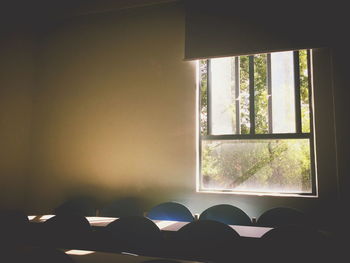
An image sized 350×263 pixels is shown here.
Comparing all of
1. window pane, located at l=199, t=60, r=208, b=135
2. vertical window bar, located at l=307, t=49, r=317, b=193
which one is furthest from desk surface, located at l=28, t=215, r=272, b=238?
window pane, located at l=199, t=60, r=208, b=135

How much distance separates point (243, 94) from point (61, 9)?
2.72m

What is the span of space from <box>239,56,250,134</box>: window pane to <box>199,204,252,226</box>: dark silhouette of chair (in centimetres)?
116

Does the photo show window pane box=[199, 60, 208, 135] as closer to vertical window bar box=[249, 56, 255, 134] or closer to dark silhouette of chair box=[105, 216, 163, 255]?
vertical window bar box=[249, 56, 255, 134]

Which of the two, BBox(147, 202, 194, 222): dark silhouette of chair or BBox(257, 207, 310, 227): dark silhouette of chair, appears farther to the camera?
BBox(147, 202, 194, 222): dark silhouette of chair

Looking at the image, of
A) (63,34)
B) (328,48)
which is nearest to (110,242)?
(328,48)

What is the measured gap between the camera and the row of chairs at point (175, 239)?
5.37ft

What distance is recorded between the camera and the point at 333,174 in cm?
322

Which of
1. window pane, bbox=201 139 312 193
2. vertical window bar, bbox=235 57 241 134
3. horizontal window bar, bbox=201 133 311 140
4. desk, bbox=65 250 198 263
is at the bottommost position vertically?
desk, bbox=65 250 198 263

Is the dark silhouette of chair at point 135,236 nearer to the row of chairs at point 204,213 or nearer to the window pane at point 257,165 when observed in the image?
the row of chairs at point 204,213

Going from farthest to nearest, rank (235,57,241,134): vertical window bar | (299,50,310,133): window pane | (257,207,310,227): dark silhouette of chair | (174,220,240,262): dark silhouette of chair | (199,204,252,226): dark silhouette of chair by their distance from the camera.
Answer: (235,57,241,134): vertical window bar
(299,50,310,133): window pane
(199,204,252,226): dark silhouette of chair
(257,207,310,227): dark silhouette of chair
(174,220,240,262): dark silhouette of chair

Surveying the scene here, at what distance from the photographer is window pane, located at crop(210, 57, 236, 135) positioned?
378 cm

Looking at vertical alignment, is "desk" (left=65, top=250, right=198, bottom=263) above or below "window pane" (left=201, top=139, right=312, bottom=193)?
below

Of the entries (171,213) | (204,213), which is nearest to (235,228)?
(204,213)

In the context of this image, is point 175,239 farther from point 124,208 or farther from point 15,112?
point 15,112
